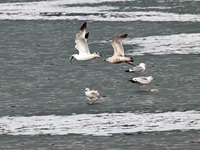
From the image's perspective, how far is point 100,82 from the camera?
99.9ft

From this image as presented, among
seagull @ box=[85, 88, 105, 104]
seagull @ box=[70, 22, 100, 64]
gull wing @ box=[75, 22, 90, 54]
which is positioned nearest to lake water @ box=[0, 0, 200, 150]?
seagull @ box=[85, 88, 105, 104]

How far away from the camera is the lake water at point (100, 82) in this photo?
22.2 meters

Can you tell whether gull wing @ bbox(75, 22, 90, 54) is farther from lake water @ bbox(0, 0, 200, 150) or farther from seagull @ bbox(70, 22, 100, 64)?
lake water @ bbox(0, 0, 200, 150)

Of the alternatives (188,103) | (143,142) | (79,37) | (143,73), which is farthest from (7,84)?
(143,142)

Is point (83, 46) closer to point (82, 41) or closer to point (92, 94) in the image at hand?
point (82, 41)

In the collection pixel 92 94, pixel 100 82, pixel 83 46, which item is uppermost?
pixel 83 46

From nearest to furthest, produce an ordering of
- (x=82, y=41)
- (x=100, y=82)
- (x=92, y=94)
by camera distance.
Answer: (x=92, y=94)
(x=82, y=41)
(x=100, y=82)

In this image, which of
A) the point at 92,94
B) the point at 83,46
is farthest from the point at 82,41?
the point at 92,94

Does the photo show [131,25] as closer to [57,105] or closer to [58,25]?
[58,25]

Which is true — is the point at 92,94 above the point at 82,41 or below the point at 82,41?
below

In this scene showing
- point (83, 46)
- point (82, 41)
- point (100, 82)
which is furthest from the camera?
point (100, 82)

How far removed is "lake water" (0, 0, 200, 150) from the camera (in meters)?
22.2

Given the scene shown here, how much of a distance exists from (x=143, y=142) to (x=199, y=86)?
8160 mm

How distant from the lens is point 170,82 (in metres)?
30.0
